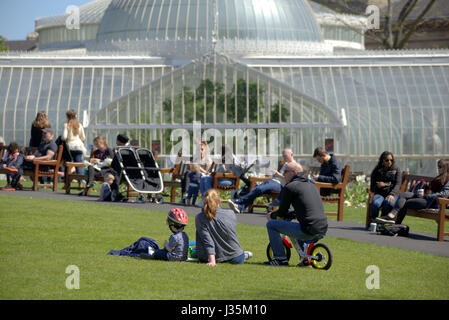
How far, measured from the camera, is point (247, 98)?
30.8 metres

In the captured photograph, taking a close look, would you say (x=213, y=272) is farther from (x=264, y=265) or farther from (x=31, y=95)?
(x=31, y=95)

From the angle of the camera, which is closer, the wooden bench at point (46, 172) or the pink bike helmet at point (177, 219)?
the pink bike helmet at point (177, 219)

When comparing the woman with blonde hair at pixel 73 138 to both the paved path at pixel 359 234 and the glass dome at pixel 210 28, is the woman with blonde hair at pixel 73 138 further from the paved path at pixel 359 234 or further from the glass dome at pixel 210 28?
the glass dome at pixel 210 28

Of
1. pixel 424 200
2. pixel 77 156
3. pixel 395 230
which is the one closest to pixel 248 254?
pixel 395 230

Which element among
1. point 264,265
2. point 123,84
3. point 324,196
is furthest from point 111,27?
point 264,265

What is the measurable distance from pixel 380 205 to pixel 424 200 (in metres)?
0.89

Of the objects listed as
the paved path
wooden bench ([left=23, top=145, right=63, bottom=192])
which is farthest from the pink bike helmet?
wooden bench ([left=23, top=145, right=63, bottom=192])

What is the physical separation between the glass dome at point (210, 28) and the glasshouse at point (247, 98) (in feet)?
0.60

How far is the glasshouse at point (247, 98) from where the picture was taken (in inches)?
1180

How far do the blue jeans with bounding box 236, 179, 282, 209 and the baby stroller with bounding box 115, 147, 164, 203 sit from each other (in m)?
2.39

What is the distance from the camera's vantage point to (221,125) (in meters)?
30.4

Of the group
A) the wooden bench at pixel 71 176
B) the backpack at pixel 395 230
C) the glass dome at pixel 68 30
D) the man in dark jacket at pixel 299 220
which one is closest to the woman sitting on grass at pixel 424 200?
the backpack at pixel 395 230

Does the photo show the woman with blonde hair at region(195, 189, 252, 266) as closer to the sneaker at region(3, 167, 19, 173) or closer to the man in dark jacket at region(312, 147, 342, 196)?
the man in dark jacket at region(312, 147, 342, 196)
